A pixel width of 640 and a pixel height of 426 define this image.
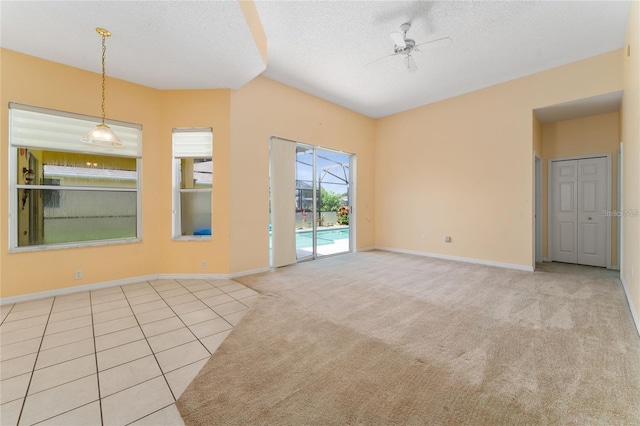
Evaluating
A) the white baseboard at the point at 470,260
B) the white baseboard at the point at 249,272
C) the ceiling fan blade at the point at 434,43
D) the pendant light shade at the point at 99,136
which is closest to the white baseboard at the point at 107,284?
the white baseboard at the point at 249,272

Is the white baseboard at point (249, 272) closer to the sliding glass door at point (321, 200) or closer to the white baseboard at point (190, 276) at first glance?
the white baseboard at point (190, 276)

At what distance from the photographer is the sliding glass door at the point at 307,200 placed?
191 inches

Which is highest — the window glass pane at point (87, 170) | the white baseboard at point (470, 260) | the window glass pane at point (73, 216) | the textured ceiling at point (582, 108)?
the textured ceiling at point (582, 108)

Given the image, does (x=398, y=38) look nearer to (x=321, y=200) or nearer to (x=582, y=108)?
(x=321, y=200)

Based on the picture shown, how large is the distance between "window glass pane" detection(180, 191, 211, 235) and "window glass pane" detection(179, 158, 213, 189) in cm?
13

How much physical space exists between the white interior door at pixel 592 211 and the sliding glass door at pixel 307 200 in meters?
4.55

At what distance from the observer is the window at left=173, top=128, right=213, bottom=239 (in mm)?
4227

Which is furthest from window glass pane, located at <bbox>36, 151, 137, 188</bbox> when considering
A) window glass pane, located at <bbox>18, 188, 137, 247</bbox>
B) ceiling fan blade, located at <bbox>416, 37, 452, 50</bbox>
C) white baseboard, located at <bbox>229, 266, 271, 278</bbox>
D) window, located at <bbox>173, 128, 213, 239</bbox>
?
ceiling fan blade, located at <bbox>416, 37, 452, 50</bbox>

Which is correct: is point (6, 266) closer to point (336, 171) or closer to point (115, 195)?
point (115, 195)

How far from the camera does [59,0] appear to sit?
7.77ft

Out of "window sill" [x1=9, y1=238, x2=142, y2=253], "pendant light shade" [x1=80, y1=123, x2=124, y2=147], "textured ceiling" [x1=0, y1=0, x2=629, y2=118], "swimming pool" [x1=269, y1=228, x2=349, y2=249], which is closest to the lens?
"textured ceiling" [x1=0, y1=0, x2=629, y2=118]

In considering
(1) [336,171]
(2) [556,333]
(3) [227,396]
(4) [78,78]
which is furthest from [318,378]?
(1) [336,171]

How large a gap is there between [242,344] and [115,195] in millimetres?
3211

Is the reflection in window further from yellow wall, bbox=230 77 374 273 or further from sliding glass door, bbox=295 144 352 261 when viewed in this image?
sliding glass door, bbox=295 144 352 261
